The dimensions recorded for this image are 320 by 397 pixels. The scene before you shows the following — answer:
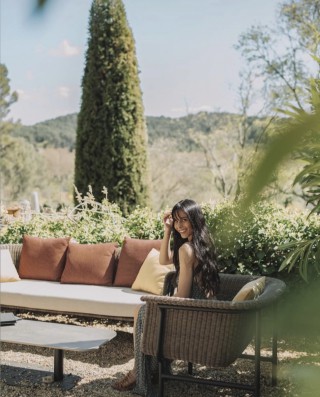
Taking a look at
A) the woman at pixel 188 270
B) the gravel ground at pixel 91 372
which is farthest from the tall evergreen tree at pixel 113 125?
the woman at pixel 188 270

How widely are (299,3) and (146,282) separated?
33.8ft

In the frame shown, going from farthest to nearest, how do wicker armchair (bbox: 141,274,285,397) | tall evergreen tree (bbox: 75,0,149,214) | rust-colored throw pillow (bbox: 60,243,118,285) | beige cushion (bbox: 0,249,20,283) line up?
tall evergreen tree (bbox: 75,0,149,214), beige cushion (bbox: 0,249,20,283), rust-colored throw pillow (bbox: 60,243,118,285), wicker armchair (bbox: 141,274,285,397)

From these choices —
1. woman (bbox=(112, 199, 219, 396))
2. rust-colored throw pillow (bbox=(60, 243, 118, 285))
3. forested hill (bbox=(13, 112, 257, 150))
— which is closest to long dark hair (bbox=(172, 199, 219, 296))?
woman (bbox=(112, 199, 219, 396))

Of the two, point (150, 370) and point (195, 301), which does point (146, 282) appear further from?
point (195, 301)

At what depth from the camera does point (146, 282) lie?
4.38 meters

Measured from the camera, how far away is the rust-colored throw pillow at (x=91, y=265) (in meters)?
4.78

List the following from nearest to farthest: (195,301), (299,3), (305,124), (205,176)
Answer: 1. (305,124)
2. (195,301)
3. (299,3)
4. (205,176)

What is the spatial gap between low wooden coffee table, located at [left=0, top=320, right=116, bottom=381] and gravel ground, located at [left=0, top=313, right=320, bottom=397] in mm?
160

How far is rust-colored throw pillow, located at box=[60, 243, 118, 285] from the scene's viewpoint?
4781 mm

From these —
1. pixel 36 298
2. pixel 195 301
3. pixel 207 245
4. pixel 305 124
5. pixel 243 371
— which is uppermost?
pixel 305 124

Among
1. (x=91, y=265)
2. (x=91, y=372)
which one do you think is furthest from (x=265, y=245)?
(x=91, y=372)

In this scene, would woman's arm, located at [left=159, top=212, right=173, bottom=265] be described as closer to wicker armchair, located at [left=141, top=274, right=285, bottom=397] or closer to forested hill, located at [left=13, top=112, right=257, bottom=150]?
wicker armchair, located at [left=141, top=274, right=285, bottom=397]

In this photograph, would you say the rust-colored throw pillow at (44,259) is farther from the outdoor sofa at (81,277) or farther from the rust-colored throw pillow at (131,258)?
the rust-colored throw pillow at (131,258)

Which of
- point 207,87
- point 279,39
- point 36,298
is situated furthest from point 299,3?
point 36,298
